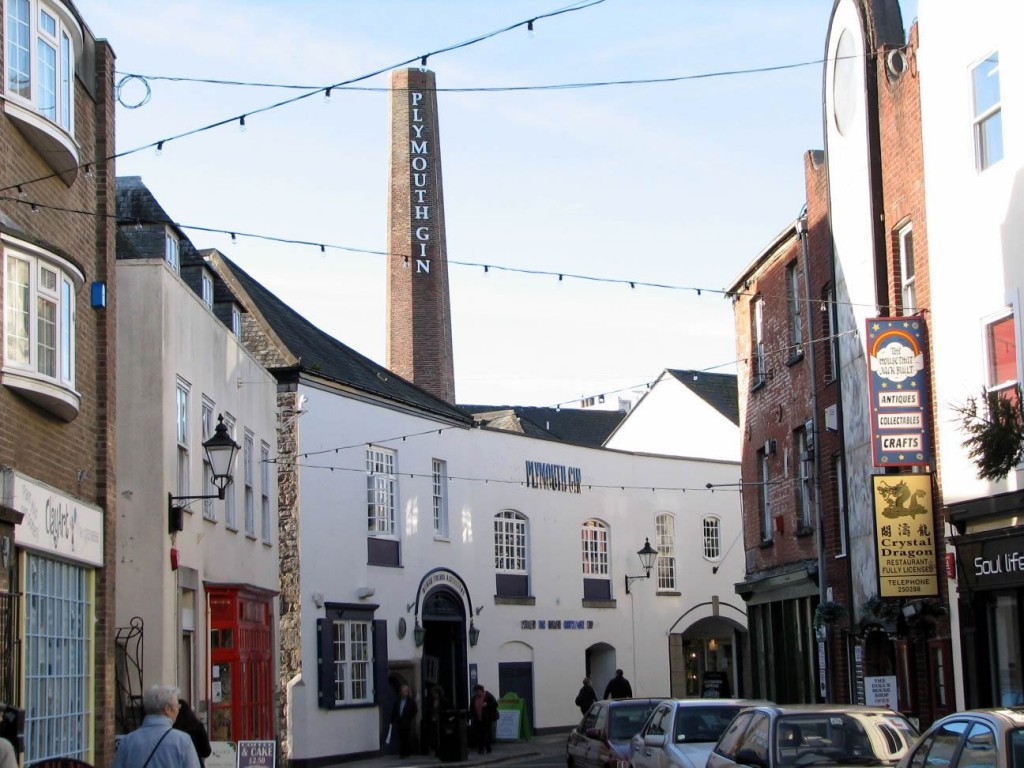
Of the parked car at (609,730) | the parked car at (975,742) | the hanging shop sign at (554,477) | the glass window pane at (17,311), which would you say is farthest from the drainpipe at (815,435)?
the parked car at (975,742)

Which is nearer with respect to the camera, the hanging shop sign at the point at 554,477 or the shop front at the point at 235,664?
the shop front at the point at 235,664

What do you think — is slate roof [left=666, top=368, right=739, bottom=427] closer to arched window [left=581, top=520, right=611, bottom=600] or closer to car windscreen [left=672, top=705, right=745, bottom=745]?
arched window [left=581, top=520, right=611, bottom=600]

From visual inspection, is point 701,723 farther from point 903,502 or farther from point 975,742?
point 975,742

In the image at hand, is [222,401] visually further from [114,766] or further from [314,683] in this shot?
[114,766]

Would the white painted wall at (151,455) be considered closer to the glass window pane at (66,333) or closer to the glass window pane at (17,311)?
the glass window pane at (66,333)

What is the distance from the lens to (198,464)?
2231cm

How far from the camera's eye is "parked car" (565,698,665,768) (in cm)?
1914

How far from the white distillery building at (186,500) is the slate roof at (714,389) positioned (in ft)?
82.0

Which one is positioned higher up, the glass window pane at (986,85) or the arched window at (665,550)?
the glass window pane at (986,85)

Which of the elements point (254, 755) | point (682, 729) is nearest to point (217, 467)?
point (254, 755)

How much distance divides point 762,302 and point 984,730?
20021mm

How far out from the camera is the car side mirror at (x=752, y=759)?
1169 centimetres

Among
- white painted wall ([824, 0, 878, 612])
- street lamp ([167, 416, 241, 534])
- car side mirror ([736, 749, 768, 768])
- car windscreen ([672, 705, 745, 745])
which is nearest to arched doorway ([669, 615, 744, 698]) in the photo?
white painted wall ([824, 0, 878, 612])

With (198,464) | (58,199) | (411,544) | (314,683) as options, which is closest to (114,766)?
(58,199)
